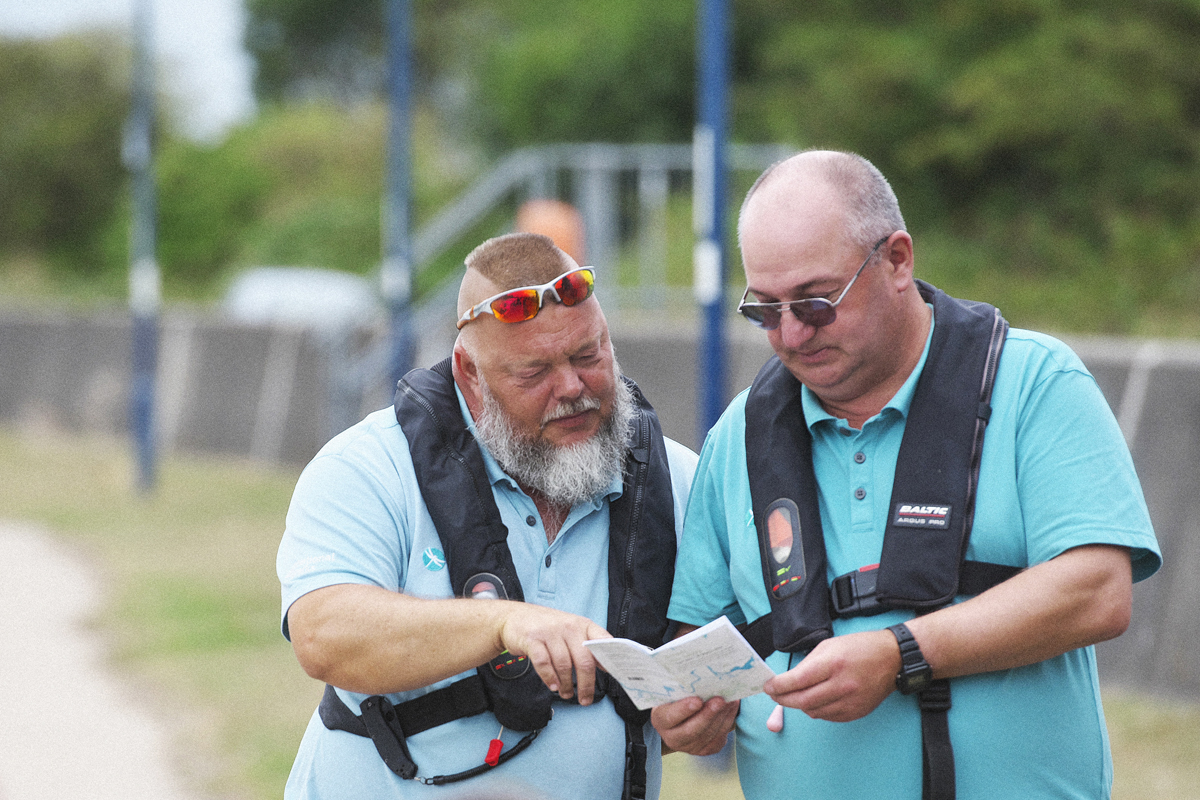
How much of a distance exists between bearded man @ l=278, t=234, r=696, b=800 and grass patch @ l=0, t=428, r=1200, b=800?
3043 mm

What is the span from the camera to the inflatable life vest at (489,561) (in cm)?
306

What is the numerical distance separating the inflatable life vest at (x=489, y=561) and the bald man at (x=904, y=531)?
231mm

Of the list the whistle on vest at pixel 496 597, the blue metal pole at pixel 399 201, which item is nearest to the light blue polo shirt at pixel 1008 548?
the whistle on vest at pixel 496 597

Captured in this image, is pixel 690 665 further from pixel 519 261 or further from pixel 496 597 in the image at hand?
pixel 519 261

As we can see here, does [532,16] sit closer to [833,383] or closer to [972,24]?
[972,24]

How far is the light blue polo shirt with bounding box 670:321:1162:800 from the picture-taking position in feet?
8.79

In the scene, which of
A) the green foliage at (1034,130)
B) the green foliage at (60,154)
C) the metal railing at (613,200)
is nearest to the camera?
the green foliage at (1034,130)

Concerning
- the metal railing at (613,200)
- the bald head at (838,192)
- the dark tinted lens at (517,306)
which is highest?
the bald head at (838,192)

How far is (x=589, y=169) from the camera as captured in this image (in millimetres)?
19531

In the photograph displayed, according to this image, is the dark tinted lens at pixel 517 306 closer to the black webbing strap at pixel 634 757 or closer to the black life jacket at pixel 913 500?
the black life jacket at pixel 913 500

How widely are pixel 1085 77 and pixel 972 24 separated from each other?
2381 millimetres

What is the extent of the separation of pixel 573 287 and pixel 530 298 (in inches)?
4.1

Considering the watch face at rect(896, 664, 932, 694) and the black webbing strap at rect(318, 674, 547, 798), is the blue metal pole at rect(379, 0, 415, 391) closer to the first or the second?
the black webbing strap at rect(318, 674, 547, 798)

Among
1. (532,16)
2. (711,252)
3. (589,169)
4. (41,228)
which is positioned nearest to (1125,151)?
(589,169)
